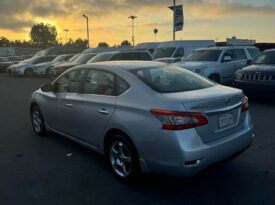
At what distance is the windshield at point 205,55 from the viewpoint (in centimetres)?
1312

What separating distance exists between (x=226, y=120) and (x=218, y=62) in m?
8.96

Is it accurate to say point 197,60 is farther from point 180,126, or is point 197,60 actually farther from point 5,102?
point 180,126

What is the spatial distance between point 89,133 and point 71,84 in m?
1.06

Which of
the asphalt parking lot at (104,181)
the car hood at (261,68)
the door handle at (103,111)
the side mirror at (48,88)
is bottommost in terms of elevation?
the asphalt parking lot at (104,181)

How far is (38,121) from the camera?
23.0 feet

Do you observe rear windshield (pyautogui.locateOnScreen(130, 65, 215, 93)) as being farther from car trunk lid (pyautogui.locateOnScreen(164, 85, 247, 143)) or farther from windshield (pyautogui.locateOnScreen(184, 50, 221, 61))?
windshield (pyautogui.locateOnScreen(184, 50, 221, 61))

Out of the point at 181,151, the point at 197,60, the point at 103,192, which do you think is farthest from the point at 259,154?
the point at 197,60

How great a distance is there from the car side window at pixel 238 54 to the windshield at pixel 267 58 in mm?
2792

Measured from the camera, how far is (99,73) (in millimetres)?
5223

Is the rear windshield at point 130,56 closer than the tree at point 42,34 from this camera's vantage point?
Yes

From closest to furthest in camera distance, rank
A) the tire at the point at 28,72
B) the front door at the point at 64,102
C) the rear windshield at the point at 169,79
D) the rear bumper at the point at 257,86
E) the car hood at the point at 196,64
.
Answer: the rear windshield at the point at 169,79
the front door at the point at 64,102
the rear bumper at the point at 257,86
the car hood at the point at 196,64
the tire at the point at 28,72

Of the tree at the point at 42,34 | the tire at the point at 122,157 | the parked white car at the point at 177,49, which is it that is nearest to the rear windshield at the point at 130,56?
the parked white car at the point at 177,49

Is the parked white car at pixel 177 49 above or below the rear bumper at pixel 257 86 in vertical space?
above

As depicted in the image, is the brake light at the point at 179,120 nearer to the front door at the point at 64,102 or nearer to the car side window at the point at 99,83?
the car side window at the point at 99,83
